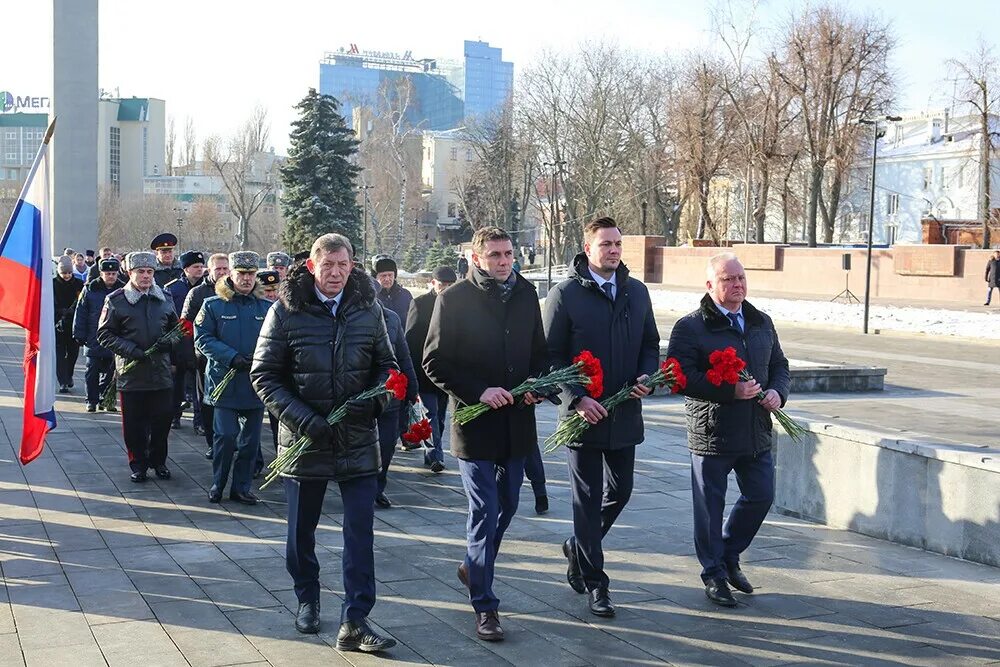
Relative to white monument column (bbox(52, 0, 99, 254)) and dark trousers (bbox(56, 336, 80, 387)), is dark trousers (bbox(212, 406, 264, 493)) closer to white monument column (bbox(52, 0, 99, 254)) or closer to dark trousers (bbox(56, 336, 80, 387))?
dark trousers (bbox(56, 336, 80, 387))

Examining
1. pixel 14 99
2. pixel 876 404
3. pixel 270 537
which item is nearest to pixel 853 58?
pixel 876 404

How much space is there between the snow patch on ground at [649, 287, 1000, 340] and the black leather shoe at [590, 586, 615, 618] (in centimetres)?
2470

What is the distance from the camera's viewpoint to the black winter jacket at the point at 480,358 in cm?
562

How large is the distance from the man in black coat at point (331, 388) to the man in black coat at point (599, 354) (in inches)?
41.9

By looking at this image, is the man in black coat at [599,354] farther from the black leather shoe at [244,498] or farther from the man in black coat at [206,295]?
the man in black coat at [206,295]

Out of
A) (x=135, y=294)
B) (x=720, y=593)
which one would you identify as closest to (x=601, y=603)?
(x=720, y=593)

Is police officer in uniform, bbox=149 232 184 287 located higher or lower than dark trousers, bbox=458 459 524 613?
higher

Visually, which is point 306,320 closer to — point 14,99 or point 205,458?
point 205,458

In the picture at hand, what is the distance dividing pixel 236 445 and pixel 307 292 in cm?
357

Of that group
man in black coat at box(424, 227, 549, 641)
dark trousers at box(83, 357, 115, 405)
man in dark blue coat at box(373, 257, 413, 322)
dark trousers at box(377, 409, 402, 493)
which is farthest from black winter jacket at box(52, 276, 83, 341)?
man in black coat at box(424, 227, 549, 641)

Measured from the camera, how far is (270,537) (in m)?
7.52

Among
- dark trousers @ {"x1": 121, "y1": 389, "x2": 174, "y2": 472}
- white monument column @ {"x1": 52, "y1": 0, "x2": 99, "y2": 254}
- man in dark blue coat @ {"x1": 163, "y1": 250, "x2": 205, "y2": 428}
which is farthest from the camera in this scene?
white monument column @ {"x1": 52, "y1": 0, "x2": 99, "y2": 254}

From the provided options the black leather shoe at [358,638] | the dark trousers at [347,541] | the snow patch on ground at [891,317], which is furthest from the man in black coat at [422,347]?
the snow patch on ground at [891,317]

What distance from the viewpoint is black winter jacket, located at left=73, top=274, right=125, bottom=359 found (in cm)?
1296
